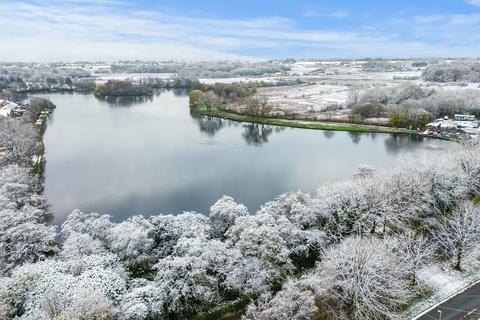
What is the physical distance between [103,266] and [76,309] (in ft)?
10.8

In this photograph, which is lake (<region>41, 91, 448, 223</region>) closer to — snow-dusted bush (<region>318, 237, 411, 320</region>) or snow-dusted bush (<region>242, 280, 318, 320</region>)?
snow-dusted bush (<region>318, 237, 411, 320</region>)

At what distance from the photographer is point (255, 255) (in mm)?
14633

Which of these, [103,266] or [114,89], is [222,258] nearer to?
[103,266]

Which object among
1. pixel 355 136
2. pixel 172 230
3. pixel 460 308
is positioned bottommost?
pixel 460 308

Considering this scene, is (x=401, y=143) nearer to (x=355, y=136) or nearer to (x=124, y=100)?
(x=355, y=136)

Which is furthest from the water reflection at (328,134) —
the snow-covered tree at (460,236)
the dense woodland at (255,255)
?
the snow-covered tree at (460,236)

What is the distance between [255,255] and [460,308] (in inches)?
302

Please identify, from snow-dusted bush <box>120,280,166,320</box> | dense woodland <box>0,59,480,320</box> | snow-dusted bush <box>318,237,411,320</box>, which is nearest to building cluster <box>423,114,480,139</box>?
dense woodland <box>0,59,480,320</box>

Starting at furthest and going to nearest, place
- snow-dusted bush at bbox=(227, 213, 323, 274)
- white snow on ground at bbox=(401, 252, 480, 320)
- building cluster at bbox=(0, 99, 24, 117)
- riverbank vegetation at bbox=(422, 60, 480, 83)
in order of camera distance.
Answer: riverbank vegetation at bbox=(422, 60, 480, 83) < building cluster at bbox=(0, 99, 24, 117) < snow-dusted bush at bbox=(227, 213, 323, 274) < white snow on ground at bbox=(401, 252, 480, 320)

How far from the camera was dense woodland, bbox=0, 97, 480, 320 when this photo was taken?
12.2 meters

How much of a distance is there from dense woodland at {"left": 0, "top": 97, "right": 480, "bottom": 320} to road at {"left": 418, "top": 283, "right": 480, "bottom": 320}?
93 cm

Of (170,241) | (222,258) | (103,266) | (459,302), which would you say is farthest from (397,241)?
(103,266)

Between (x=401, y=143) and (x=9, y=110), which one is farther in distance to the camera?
(x=9, y=110)

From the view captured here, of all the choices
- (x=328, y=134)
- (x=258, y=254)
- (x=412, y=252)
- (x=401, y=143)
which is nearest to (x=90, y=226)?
(x=258, y=254)
